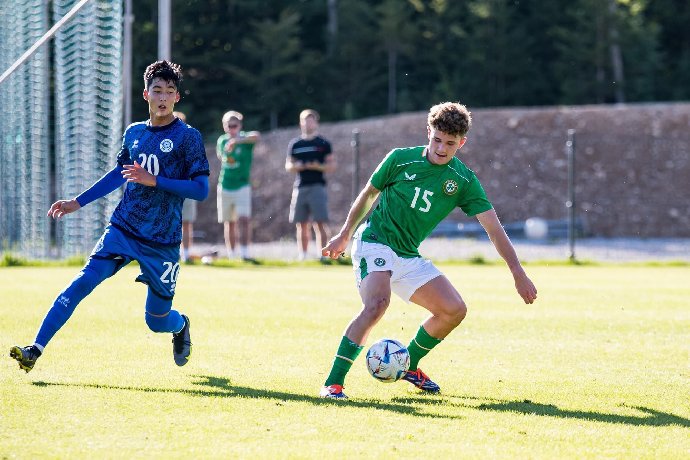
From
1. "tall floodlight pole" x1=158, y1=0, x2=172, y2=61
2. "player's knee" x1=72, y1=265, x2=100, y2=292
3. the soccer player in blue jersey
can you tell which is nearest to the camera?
"player's knee" x1=72, y1=265, x2=100, y2=292

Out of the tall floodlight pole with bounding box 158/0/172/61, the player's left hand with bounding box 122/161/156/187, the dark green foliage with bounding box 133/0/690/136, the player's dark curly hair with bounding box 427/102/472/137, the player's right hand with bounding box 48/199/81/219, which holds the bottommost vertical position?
the player's right hand with bounding box 48/199/81/219

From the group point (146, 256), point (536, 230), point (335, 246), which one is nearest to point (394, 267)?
point (335, 246)

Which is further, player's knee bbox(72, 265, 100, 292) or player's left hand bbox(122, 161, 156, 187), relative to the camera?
player's knee bbox(72, 265, 100, 292)

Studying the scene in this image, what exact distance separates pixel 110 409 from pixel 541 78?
4513cm

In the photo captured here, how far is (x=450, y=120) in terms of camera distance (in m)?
6.35

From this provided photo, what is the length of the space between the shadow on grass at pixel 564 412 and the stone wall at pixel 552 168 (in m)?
23.6

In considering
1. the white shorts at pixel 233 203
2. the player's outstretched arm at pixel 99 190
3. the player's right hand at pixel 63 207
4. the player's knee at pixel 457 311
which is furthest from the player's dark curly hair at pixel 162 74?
the white shorts at pixel 233 203

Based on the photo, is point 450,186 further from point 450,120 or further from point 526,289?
point 526,289

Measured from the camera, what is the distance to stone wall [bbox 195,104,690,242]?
31.3 meters

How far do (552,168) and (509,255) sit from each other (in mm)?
27504

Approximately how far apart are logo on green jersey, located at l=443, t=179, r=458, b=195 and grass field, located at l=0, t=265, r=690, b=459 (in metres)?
1.19

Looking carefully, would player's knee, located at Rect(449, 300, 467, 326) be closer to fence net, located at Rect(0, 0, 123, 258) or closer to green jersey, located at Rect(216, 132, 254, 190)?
green jersey, located at Rect(216, 132, 254, 190)

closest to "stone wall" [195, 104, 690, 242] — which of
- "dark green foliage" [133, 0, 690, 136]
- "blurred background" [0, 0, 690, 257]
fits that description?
"blurred background" [0, 0, 690, 257]

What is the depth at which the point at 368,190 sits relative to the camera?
6590 millimetres
